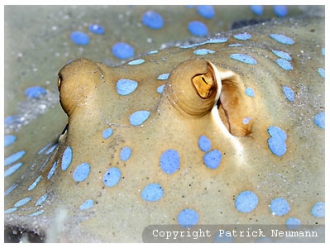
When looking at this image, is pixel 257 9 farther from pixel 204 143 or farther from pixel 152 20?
pixel 204 143

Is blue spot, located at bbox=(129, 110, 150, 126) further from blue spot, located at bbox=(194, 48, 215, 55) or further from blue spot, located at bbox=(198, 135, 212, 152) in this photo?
blue spot, located at bbox=(194, 48, 215, 55)

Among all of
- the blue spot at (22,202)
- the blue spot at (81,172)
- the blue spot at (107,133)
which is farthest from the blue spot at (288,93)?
the blue spot at (22,202)

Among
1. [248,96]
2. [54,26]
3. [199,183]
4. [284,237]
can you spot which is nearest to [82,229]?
[199,183]

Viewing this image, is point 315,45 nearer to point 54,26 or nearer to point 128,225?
point 128,225

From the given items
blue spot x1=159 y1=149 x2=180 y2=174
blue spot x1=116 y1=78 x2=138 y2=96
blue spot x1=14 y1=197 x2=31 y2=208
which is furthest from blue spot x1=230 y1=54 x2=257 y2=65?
blue spot x1=14 y1=197 x2=31 y2=208

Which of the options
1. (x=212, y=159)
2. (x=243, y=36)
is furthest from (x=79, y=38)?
(x=212, y=159)
